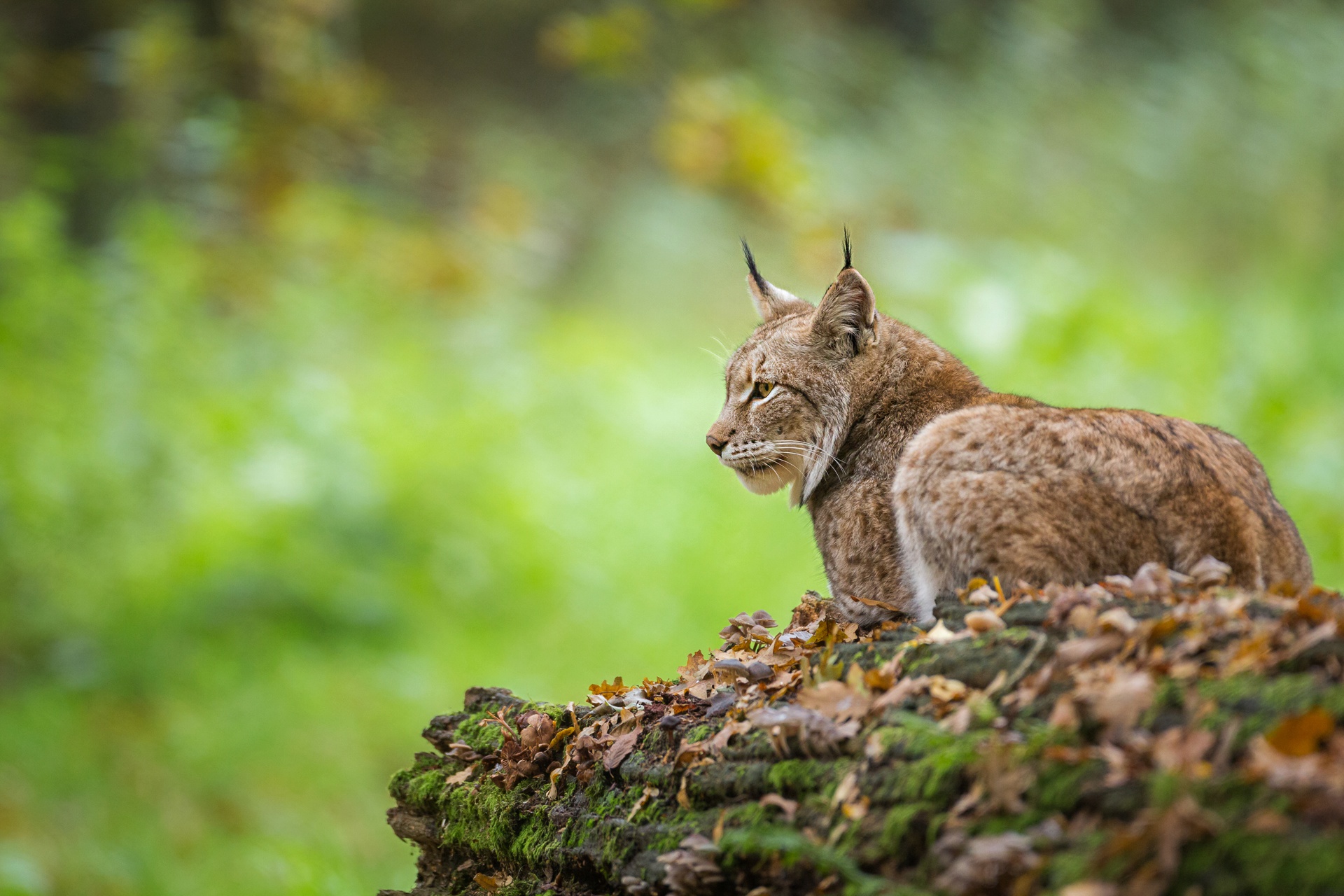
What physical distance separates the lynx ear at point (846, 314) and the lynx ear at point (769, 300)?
47 cm

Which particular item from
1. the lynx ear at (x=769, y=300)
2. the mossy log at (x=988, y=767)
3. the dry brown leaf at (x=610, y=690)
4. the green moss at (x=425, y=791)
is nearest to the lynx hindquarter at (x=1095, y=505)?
the mossy log at (x=988, y=767)

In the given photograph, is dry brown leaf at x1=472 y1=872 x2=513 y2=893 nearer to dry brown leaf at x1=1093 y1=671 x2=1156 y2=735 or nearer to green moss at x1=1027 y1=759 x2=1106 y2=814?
green moss at x1=1027 y1=759 x2=1106 y2=814

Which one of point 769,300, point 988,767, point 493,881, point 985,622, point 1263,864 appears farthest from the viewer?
point 769,300

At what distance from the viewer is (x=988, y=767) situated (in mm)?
2244

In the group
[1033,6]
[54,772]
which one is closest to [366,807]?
[54,772]

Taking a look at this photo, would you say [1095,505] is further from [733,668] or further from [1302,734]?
[733,668]

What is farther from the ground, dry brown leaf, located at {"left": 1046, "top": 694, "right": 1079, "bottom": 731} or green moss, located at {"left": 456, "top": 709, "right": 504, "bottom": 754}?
green moss, located at {"left": 456, "top": 709, "right": 504, "bottom": 754}

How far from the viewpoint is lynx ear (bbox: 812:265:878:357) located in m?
3.71

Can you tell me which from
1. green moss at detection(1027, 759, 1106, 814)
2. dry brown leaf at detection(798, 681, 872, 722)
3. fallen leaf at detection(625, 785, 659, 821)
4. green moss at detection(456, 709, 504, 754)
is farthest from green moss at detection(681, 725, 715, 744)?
green moss at detection(1027, 759, 1106, 814)

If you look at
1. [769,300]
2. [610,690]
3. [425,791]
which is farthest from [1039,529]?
[425,791]

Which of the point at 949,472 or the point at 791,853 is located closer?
the point at 791,853

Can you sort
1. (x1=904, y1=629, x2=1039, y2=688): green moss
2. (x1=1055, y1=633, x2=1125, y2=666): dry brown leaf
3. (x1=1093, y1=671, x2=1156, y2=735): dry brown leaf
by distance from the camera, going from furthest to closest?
1. (x1=904, y1=629, x2=1039, y2=688): green moss
2. (x1=1055, y1=633, x2=1125, y2=666): dry brown leaf
3. (x1=1093, y1=671, x2=1156, y2=735): dry brown leaf

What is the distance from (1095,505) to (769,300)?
1800 millimetres

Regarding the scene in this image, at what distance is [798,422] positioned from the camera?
3848 mm
